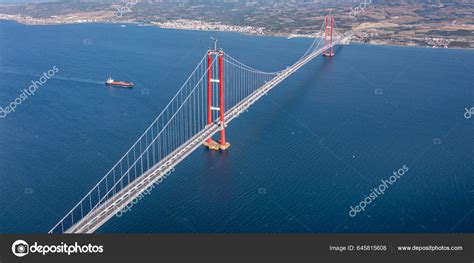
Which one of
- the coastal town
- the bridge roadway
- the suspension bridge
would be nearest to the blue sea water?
the suspension bridge

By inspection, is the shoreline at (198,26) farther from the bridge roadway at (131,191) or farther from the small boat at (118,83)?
the bridge roadway at (131,191)

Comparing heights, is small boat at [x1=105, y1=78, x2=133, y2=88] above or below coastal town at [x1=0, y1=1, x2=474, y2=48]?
above

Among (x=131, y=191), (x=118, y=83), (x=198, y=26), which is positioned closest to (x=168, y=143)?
(x=131, y=191)

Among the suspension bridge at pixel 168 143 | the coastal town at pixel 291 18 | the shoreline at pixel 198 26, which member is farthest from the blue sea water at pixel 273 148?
the coastal town at pixel 291 18

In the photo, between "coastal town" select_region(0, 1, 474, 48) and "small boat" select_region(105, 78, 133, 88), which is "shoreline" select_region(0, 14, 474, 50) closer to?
"coastal town" select_region(0, 1, 474, 48)

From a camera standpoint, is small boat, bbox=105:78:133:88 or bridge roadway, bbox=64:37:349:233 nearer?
bridge roadway, bbox=64:37:349:233

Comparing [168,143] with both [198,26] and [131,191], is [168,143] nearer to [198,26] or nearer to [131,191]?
[131,191]

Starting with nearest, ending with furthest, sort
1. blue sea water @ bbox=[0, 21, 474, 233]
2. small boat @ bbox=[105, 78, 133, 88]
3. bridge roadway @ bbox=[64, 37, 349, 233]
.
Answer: bridge roadway @ bbox=[64, 37, 349, 233] < blue sea water @ bbox=[0, 21, 474, 233] < small boat @ bbox=[105, 78, 133, 88]
